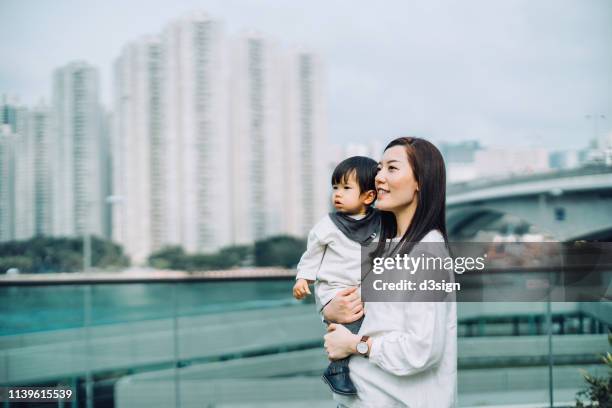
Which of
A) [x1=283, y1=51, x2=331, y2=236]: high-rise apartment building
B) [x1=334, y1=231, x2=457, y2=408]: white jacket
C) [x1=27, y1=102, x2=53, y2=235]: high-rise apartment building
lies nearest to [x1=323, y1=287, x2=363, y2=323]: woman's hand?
[x1=334, y1=231, x2=457, y2=408]: white jacket

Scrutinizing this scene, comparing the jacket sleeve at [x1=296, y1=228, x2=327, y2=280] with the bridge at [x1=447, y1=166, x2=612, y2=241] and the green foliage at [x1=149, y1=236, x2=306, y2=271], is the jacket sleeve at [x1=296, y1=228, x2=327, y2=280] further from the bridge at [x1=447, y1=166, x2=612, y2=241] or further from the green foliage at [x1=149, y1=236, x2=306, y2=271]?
the green foliage at [x1=149, y1=236, x2=306, y2=271]

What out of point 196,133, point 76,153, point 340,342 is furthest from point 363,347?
point 196,133

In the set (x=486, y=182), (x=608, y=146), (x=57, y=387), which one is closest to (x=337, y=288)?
(x=57, y=387)

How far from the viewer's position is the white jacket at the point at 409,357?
0.79 metres

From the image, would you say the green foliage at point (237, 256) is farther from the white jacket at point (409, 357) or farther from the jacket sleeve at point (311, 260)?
the white jacket at point (409, 357)

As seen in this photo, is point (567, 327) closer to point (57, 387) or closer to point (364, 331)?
point (364, 331)

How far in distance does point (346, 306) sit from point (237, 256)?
14.0 metres

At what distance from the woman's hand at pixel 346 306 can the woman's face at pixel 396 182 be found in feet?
0.58

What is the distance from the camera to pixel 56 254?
10359 millimetres

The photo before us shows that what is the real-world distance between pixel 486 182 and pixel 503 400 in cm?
932

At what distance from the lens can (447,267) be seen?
0.84 metres

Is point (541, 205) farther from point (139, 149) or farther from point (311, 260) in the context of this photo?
point (139, 149)

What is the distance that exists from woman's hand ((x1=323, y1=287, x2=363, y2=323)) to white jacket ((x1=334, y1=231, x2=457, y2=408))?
0.04 meters

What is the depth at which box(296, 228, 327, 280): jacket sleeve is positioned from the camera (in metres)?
1.07
